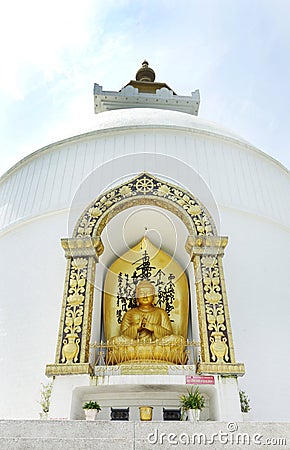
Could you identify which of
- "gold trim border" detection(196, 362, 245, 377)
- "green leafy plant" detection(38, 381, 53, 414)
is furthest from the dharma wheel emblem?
"green leafy plant" detection(38, 381, 53, 414)

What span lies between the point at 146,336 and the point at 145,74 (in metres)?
17.2

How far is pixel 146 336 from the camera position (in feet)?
24.5

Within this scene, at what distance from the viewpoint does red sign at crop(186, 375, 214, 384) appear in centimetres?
604

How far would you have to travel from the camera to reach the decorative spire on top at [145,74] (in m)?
21.5

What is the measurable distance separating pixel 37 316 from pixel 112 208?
257 centimetres

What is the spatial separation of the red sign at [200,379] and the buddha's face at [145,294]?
2.02 m

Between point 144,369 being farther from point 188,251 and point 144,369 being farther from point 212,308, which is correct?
point 188,251

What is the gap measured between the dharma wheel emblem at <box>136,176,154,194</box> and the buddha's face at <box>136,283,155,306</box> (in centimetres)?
185

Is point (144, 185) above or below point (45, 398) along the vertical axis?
above

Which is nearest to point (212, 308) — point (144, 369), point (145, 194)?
point (144, 369)

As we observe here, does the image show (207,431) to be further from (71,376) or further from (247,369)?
(247,369)

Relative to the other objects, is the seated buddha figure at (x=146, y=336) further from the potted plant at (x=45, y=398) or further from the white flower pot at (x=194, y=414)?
the white flower pot at (x=194, y=414)

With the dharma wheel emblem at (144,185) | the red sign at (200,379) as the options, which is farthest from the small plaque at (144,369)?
the dharma wheel emblem at (144,185)

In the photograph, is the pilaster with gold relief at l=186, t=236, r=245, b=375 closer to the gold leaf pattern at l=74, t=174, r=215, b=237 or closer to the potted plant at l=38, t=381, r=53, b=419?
the gold leaf pattern at l=74, t=174, r=215, b=237
